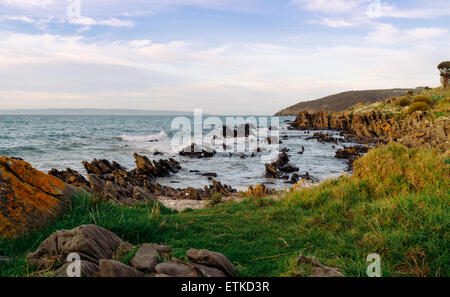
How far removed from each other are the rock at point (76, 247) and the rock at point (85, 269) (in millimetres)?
226

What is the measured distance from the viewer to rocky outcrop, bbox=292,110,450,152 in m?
24.2

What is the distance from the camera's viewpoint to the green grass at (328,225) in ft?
14.7

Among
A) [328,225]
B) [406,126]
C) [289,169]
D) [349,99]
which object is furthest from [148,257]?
[349,99]

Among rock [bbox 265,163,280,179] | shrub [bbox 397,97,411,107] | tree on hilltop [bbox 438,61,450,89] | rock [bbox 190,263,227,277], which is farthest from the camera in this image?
tree on hilltop [bbox 438,61,450,89]

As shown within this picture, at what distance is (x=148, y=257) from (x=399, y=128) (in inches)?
1470

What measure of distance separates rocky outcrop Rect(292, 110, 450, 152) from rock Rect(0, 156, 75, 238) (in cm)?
1693

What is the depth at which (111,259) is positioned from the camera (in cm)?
397

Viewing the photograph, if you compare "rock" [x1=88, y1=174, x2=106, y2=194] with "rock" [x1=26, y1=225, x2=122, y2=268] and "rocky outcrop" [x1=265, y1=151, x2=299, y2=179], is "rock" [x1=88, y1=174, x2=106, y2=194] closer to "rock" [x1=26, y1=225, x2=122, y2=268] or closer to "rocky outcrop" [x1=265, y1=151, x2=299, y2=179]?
"rock" [x1=26, y1=225, x2=122, y2=268]

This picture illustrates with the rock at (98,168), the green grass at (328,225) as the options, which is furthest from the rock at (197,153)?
the green grass at (328,225)

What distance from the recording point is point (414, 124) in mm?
32094

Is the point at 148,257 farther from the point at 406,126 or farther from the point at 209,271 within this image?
the point at 406,126

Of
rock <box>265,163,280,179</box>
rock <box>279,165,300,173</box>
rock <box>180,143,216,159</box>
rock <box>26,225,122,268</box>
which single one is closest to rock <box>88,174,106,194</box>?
rock <box>26,225,122,268</box>
